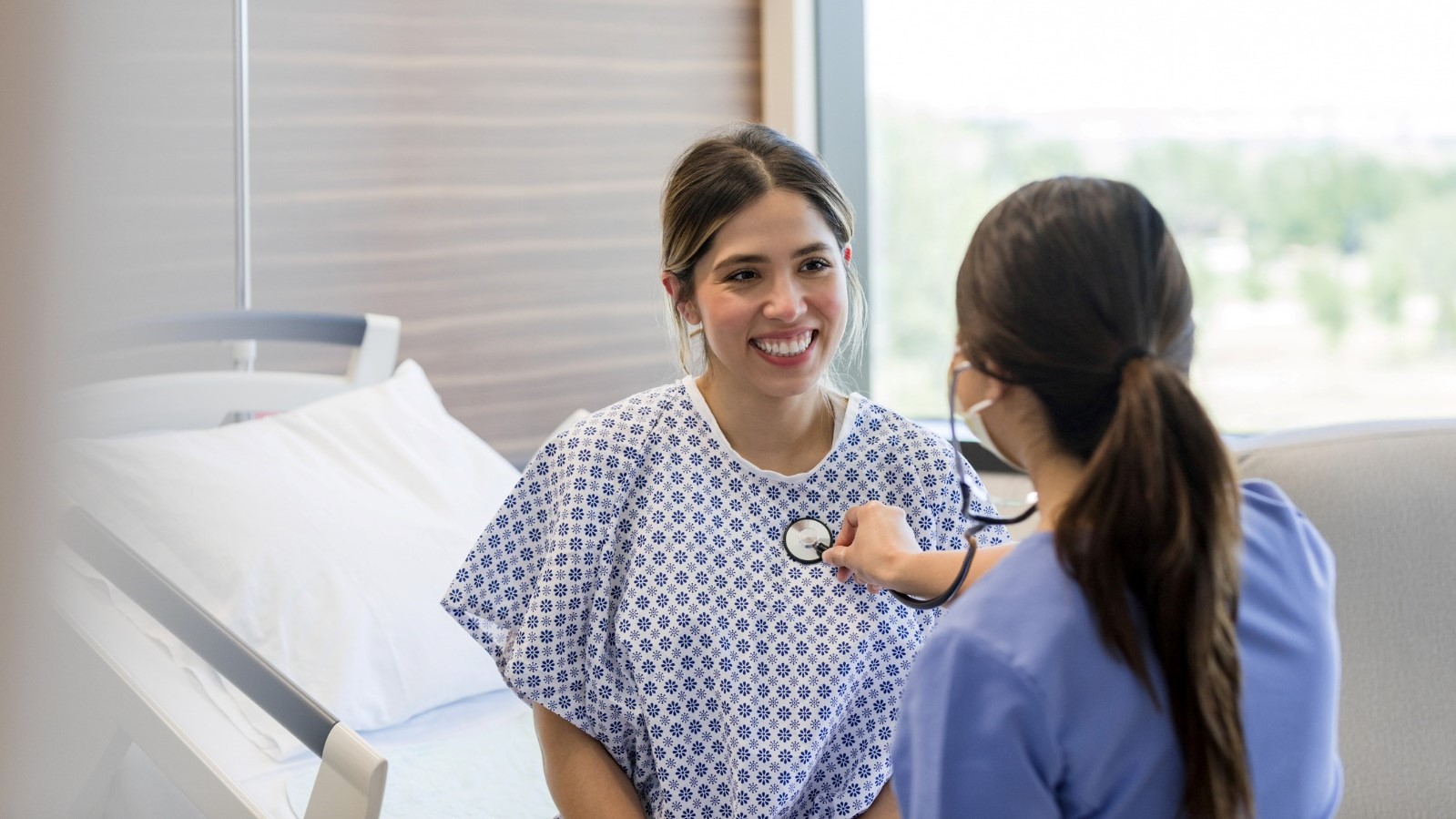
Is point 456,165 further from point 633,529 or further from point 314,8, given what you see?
point 633,529

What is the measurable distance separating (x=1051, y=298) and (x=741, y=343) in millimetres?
596

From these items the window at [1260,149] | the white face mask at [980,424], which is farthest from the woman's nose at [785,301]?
the window at [1260,149]

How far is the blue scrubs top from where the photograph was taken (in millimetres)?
822

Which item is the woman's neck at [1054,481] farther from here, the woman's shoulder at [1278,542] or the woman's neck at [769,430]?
the woman's neck at [769,430]

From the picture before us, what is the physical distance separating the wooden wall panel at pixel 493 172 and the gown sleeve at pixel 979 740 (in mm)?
1663

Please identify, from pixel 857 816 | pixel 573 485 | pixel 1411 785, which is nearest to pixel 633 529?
pixel 573 485

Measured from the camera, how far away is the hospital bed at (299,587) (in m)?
1.50

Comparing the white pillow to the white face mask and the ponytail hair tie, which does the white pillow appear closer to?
the white face mask

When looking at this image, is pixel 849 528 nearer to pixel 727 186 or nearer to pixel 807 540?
pixel 807 540

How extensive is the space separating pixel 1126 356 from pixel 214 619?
985 mm

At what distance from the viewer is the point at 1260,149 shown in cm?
273

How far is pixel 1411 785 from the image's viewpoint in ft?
5.00

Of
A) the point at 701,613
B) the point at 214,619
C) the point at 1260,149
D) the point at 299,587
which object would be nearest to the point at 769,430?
the point at 701,613

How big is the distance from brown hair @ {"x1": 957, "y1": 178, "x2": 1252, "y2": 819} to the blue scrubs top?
2cm
